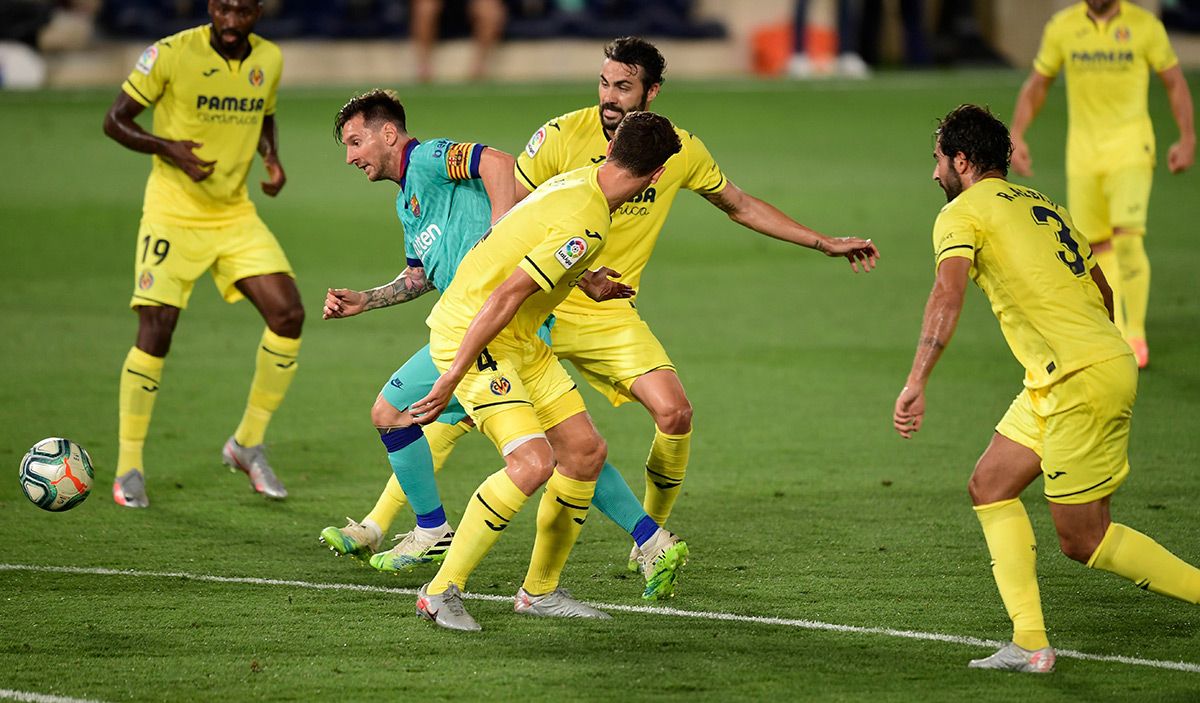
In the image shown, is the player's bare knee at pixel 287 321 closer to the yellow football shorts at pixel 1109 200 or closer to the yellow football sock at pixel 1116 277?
the yellow football shorts at pixel 1109 200

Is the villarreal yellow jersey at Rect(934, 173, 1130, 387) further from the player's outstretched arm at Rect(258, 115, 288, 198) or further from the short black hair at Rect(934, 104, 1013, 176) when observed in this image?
the player's outstretched arm at Rect(258, 115, 288, 198)

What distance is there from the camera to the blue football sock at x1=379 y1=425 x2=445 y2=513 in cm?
644

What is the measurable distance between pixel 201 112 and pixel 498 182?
Result: 8.11ft

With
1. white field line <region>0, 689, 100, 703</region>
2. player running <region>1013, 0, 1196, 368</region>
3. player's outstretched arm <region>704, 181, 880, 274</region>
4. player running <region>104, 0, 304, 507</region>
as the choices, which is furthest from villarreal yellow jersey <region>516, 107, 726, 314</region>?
player running <region>1013, 0, 1196, 368</region>

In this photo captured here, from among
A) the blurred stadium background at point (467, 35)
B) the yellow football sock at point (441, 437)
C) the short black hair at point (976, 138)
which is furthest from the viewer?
the blurred stadium background at point (467, 35)

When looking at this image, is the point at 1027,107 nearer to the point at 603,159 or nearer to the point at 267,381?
the point at 603,159

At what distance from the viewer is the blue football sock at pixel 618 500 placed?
6.51 meters

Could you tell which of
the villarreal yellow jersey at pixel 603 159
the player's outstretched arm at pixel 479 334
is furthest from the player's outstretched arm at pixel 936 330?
the villarreal yellow jersey at pixel 603 159

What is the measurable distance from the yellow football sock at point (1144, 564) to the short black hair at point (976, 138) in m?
1.27

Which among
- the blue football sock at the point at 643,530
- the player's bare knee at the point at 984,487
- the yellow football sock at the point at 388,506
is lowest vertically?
the yellow football sock at the point at 388,506

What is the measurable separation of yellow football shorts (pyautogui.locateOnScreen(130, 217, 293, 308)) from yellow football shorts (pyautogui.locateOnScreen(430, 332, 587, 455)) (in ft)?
7.93

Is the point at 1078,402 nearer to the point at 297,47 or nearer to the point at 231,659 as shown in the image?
the point at 231,659

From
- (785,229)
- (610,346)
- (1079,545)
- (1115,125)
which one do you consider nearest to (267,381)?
(610,346)

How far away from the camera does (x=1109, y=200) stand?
1073cm
